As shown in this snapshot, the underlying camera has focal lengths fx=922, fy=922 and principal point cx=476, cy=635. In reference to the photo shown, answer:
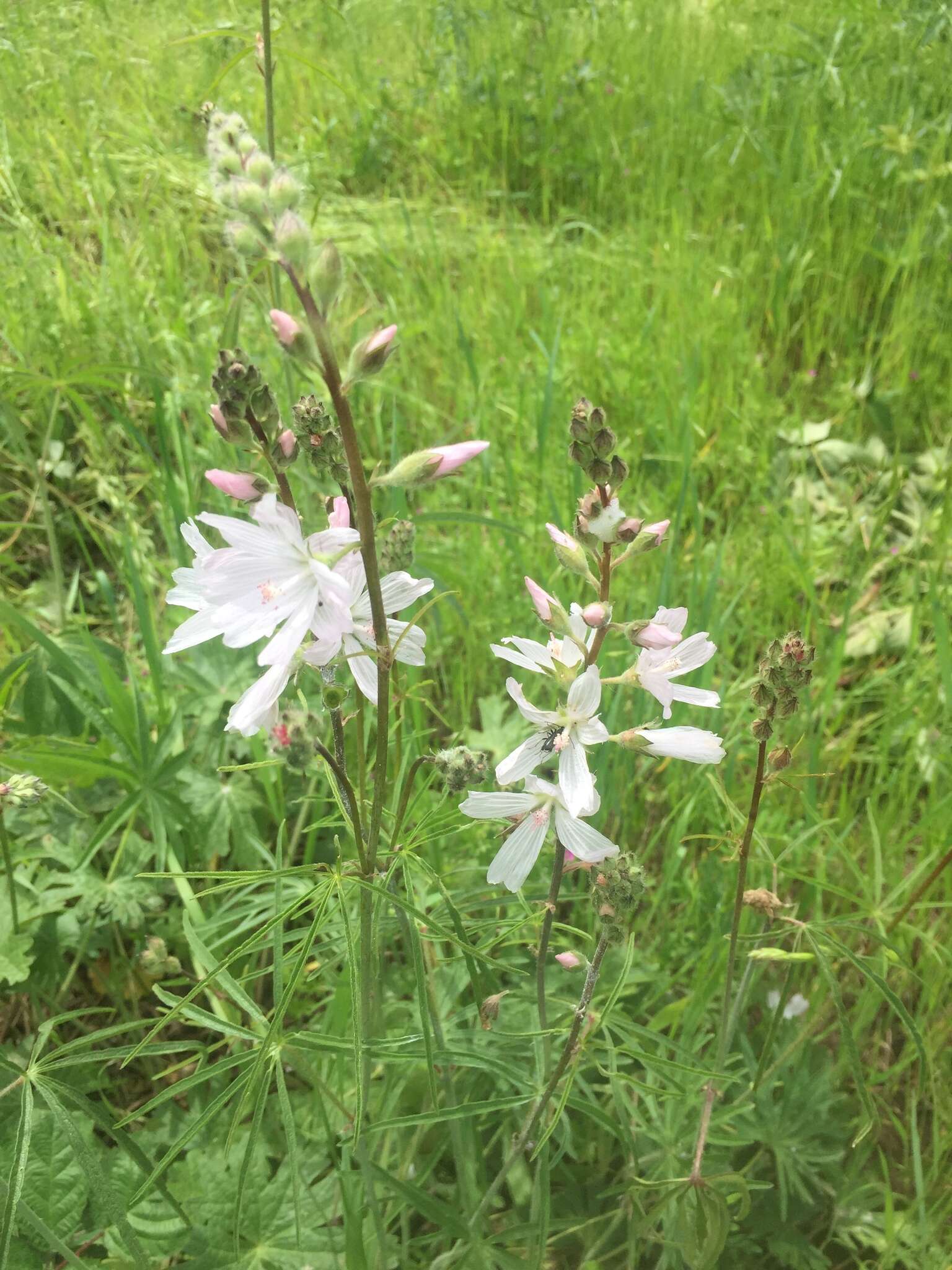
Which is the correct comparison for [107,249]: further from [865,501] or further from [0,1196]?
[0,1196]

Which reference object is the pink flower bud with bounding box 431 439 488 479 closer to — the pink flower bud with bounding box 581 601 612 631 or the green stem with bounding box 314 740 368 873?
the pink flower bud with bounding box 581 601 612 631

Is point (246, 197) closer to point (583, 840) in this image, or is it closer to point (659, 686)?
point (659, 686)

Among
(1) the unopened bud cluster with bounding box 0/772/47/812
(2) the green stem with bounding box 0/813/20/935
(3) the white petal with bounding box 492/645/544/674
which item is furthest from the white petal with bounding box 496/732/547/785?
(2) the green stem with bounding box 0/813/20/935

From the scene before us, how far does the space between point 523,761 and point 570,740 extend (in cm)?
7

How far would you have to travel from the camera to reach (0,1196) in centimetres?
146

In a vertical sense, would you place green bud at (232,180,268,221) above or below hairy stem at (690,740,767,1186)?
above

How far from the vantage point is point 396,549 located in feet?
4.40

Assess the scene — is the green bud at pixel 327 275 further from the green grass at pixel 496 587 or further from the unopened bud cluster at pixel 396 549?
the green grass at pixel 496 587

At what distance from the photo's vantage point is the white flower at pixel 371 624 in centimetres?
114

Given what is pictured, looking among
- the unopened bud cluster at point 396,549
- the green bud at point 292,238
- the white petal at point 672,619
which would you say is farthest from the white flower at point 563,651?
the green bud at point 292,238

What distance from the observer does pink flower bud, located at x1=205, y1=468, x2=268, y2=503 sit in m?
1.07

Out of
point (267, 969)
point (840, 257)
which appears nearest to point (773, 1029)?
point (267, 969)

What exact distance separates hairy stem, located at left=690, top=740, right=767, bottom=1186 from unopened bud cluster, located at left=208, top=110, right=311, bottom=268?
2.90ft

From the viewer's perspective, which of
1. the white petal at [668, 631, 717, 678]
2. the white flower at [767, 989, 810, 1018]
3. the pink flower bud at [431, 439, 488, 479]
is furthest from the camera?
the white flower at [767, 989, 810, 1018]
